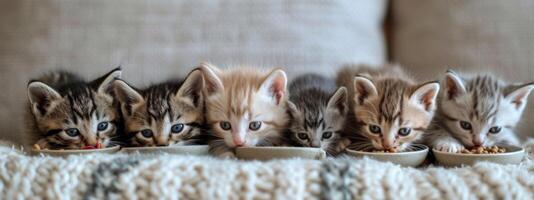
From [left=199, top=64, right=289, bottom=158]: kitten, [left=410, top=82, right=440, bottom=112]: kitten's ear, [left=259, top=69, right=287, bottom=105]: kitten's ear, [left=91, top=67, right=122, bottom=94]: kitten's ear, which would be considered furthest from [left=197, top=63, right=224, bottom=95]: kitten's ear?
[left=410, top=82, right=440, bottom=112]: kitten's ear

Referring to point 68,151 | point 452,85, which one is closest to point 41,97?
point 68,151

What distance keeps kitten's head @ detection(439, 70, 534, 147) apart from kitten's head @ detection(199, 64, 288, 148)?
44 cm

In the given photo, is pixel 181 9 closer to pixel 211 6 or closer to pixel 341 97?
pixel 211 6

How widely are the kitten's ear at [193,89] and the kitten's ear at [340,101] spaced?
1.03ft

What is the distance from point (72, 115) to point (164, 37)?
444 mm

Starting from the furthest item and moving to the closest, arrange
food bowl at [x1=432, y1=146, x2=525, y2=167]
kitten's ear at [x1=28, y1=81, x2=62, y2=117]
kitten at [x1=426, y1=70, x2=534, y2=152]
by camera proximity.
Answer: kitten at [x1=426, y1=70, x2=534, y2=152]
kitten's ear at [x1=28, y1=81, x2=62, y2=117]
food bowl at [x1=432, y1=146, x2=525, y2=167]

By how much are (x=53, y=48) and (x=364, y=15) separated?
977 mm

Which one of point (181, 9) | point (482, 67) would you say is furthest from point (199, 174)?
point (482, 67)

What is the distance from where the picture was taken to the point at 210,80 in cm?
114

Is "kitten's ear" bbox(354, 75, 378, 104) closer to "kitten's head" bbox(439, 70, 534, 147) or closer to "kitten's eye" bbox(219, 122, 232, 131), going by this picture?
"kitten's head" bbox(439, 70, 534, 147)

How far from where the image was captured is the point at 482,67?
145 cm

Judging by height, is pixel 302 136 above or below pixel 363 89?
below

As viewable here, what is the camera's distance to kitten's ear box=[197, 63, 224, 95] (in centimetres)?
112

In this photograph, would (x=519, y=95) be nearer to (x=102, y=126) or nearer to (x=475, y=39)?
(x=475, y=39)
